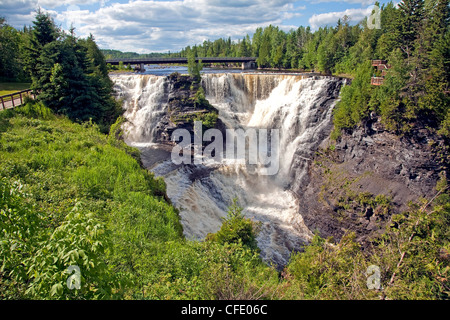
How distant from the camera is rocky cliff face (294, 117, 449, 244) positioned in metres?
20.3

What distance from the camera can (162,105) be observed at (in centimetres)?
3675

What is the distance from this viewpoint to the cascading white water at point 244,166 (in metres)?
21.0

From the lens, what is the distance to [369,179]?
73.8 ft

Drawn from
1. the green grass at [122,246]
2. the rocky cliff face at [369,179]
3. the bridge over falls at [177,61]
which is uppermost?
the bridge over falls at [177,61]

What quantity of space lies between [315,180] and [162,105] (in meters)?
22.3

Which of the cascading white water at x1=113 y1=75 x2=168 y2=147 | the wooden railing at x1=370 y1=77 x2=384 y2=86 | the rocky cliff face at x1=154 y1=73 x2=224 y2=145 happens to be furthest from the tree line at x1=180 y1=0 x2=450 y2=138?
the cascading white water at x1=113 y1=75 x2=168 y2=147

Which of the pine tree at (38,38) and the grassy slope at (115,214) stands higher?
the pine tree at (38,38)

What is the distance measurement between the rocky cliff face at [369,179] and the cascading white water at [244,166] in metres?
1.97

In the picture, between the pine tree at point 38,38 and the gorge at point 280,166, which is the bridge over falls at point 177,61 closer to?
the gorge at point 280,166

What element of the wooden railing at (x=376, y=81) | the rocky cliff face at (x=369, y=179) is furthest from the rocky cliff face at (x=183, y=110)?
the wooden railing at (x=376, y=81)

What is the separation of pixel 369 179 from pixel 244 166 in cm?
1190

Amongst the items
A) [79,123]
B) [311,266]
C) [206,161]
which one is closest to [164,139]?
[206,161]

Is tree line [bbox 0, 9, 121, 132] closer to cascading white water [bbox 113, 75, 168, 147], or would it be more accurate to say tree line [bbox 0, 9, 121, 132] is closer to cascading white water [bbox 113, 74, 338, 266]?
cascading white water [bbox 113, 74, 338, 266]

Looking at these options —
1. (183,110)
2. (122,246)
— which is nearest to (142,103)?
(183,110)
